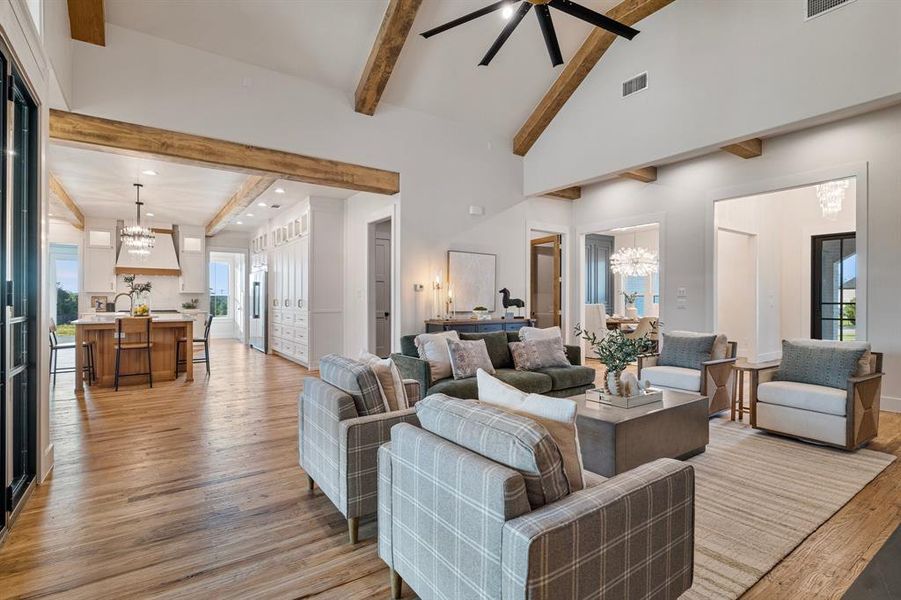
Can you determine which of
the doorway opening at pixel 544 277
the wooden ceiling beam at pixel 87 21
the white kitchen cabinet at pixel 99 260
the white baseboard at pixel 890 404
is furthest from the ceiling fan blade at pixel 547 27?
the white kitchen cabinet at pixel 99 260

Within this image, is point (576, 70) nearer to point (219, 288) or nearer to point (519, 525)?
point (519, 525)

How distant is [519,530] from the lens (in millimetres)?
1205

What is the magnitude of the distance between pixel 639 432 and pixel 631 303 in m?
7.79

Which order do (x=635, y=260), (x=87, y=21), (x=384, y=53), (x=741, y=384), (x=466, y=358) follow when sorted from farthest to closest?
(x=635, y=260), (x=384, y=53), (x=741, y=384), (x=466, y=358), (x=87, y=21)

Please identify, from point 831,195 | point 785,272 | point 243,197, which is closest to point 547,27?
point 831,195

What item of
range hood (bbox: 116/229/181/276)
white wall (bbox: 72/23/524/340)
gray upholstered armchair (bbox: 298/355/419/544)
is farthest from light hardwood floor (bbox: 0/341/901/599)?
range hood (bbox: 116/229/181/276)

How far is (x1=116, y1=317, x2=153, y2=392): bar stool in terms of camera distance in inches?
230

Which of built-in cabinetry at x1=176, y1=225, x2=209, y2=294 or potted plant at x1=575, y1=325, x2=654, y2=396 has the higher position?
built-in cabinetry at x1=176, y1=225, x2=209, y2=294

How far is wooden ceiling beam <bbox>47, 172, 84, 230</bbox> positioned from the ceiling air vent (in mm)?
8231

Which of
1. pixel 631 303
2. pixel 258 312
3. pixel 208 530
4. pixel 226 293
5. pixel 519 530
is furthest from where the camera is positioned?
pixel 226 293

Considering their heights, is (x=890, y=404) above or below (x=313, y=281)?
below

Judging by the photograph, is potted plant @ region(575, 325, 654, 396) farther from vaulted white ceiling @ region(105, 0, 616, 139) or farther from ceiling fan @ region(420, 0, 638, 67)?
vaulted white ceiling @ region(105, 0, 616, 139)

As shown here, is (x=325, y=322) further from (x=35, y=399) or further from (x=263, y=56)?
(x=35, y=399)

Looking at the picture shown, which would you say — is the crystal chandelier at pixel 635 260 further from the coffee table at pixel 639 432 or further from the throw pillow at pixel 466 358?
the coffee table at pixel 639 432
